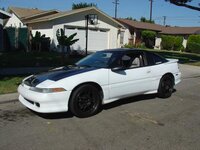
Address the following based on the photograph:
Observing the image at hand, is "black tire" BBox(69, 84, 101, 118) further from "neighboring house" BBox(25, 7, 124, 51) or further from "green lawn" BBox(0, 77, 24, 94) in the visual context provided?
"neighboring house" BBox(25, 7, 124, 51)

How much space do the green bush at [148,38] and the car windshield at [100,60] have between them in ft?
104

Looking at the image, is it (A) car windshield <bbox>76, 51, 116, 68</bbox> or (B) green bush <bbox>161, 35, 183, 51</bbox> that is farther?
(B) green bush <bbox>161, 35, 183, 51</bbox>

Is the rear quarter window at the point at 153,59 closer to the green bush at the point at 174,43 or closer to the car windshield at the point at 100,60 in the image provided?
the car windshield at the point at 100,60

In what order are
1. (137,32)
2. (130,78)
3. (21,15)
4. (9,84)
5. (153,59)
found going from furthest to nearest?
(137,32)
(21,15)
(9,84)
(153,59)
(130,78)

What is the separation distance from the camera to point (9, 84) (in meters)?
8.52

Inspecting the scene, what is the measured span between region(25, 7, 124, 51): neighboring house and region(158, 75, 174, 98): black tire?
16.1 metres

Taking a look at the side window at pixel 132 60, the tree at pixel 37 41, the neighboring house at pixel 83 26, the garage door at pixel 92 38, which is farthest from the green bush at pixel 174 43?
the side window at pixel 132 60

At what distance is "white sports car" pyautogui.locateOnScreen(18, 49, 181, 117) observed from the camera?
5363mm

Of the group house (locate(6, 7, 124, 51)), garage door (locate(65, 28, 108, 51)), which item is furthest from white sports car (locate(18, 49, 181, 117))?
garage door (locate(65, 28, 108, 51))

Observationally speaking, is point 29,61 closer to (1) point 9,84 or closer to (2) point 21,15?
(1) point 9,84

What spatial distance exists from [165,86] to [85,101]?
2.83 meters

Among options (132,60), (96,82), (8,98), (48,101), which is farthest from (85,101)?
(8,98)

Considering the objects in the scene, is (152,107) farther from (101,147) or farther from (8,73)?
(8,73)

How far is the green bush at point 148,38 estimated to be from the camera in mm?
37706
